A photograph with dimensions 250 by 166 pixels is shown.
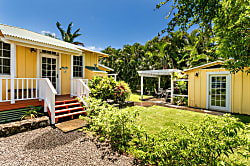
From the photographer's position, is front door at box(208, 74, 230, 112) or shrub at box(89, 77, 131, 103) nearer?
shrub at box(89, 77, 131, 103)

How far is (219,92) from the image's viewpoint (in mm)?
7371

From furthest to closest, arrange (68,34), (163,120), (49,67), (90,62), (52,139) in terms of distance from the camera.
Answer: (68,34) → (90,62) → (49,67) → (163,120) → (52,139)

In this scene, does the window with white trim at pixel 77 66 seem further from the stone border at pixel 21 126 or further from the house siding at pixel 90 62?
the stone border at pixel 21 126

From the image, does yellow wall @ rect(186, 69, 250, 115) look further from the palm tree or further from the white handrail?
the palm tree

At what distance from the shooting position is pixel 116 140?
3.35 m

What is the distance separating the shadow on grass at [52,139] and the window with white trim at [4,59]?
407cm

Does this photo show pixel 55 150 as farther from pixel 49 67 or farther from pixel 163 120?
pixel 49 67

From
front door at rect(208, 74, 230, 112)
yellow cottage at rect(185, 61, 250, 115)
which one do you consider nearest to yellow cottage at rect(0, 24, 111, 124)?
yellow cottage at rect(185, 61, 250, 115)

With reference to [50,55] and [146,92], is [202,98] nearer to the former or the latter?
[146,92]

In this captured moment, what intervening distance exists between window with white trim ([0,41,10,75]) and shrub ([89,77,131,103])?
3.93m

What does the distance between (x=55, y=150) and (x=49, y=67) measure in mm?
5434

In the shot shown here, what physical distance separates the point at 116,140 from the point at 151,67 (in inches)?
519

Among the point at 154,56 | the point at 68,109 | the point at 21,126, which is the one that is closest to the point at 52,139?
the point at 21,126

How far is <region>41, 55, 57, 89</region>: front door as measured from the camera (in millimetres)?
6582
